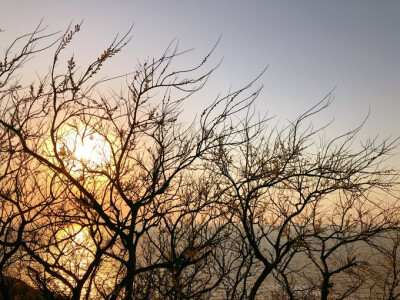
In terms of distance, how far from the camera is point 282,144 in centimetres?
809

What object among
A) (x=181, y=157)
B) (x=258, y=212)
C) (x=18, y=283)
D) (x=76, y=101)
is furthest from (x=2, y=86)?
(x=18, y=283)

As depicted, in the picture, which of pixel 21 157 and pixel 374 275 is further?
pixel 21 157

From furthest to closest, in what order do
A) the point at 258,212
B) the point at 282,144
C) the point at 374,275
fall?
the point at 258,212 < the point at 282,144 < the point at 374,275

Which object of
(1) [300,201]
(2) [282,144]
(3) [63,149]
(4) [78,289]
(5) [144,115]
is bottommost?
(4) [78,289]

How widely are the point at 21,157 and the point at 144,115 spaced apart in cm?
494

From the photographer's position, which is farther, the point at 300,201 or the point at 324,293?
the point at 324,293

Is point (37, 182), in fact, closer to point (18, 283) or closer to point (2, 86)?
point (2, 86)

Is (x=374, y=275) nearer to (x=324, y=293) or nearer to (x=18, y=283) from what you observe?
(x=324, y=293)

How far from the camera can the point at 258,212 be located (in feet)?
33.9

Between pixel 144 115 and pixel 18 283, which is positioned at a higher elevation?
pixel 144 115

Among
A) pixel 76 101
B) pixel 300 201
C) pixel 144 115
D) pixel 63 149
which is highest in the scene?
pixel 300 201

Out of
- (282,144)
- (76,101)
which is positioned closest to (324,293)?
(282,144)

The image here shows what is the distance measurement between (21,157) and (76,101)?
5.01m

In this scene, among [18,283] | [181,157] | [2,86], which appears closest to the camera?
[2,86]
